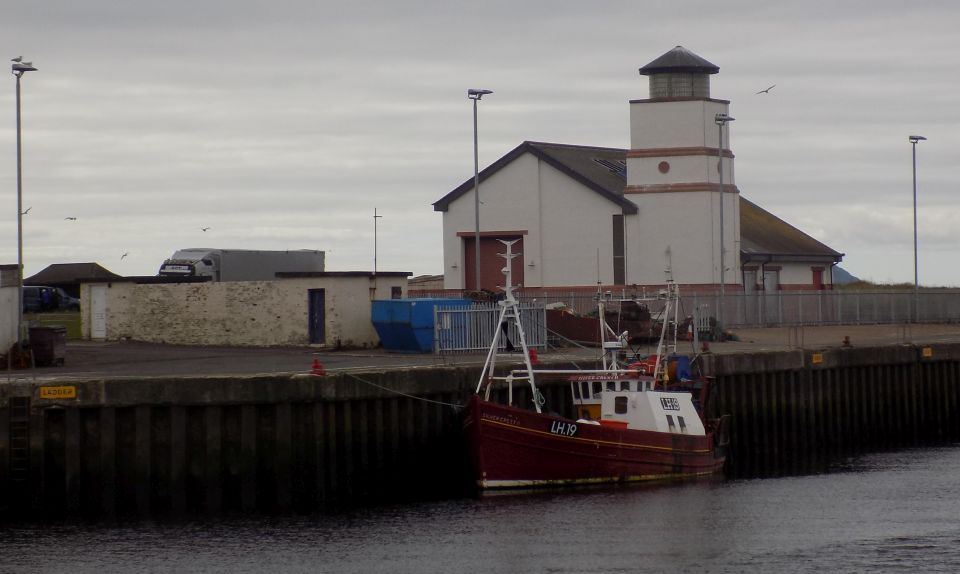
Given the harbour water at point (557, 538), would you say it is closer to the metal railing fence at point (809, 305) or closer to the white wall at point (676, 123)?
the metal railing fence at point (809, 305)

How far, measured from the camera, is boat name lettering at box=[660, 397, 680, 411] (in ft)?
119

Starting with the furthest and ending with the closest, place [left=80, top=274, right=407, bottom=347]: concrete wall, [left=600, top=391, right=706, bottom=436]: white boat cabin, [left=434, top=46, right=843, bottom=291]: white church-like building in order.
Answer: [left=434, top=46, right=843, bottom=291]: white church-like building
[left=80, top=274, right=407, bottom=347]: concrete wall
[left=600, top=391, right=706, bottom=436]: white boat cabin

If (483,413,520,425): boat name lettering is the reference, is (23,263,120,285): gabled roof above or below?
above

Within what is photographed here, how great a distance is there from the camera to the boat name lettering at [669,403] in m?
36.1

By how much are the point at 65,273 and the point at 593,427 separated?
6678 centimetres

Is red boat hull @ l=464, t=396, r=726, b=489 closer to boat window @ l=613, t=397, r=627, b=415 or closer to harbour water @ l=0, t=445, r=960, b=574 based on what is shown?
harbour water @ l=0, t=445, r=960, b=574

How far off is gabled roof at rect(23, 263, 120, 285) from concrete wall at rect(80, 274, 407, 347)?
43.4 m

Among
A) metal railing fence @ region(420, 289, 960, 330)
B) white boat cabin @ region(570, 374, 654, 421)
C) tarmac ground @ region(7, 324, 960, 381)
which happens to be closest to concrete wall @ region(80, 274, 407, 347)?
tarmac ground @ region(7, 324, 960, 381)

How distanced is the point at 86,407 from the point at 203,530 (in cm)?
373

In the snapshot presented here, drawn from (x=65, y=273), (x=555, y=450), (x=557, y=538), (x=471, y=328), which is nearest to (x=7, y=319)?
(x=471, y=328)

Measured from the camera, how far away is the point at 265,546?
2823 cm

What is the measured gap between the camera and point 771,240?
249 ft

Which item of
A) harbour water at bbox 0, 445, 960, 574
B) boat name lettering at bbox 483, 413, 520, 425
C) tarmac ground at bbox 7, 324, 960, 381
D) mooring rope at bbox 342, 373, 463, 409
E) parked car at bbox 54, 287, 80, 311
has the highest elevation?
parked car at bbox 54, 287, 80, 311

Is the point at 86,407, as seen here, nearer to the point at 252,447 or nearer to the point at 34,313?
the point at 252,447
